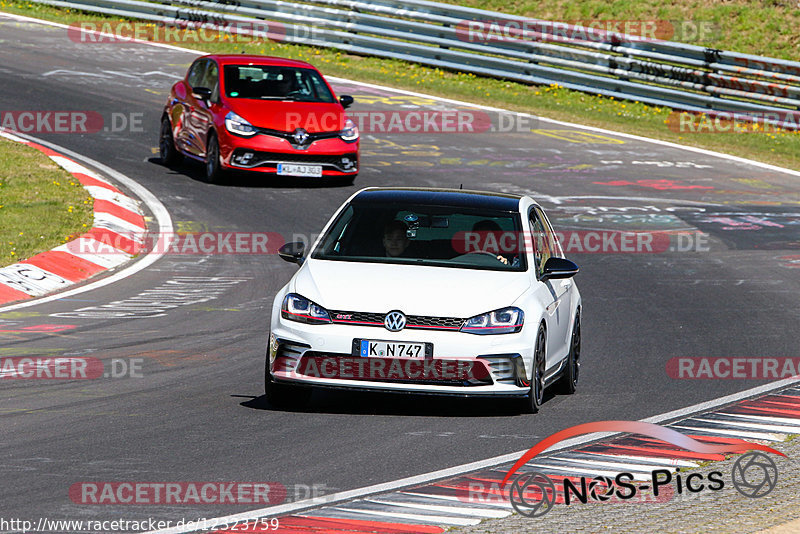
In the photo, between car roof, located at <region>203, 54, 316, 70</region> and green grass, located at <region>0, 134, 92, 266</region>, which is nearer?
green grass, located at <region>0, 134, 92, 266</region>

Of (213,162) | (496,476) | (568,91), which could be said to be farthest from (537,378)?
(568,91)

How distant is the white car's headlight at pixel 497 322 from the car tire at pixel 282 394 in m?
1.17

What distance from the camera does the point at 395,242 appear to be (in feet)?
32.4

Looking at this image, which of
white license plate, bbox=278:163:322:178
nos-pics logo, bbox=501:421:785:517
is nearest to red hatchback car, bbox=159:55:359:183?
white license plate, bbox=278:163:322:178

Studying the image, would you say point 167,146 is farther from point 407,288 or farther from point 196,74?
point 407,288

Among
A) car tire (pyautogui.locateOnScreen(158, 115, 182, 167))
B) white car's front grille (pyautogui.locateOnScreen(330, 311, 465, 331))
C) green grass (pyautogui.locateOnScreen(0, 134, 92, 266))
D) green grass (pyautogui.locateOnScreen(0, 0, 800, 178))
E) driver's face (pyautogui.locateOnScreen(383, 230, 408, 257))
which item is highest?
driver's face (pyautogui.locateOnScreen(383, 230, 408, 257))

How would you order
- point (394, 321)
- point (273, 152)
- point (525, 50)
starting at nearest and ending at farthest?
point (394, 321) → point (273, 152) → point (525, 50)

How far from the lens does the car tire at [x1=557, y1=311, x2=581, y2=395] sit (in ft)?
33.2

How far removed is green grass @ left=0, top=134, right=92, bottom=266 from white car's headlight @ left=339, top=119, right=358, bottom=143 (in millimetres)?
3715

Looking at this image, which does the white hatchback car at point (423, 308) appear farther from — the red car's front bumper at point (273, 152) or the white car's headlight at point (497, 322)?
the red car's front bumper at point (273, 152)

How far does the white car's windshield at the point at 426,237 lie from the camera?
32.1 feet

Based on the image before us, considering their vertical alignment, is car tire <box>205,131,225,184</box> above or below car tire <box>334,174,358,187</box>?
Answer: above

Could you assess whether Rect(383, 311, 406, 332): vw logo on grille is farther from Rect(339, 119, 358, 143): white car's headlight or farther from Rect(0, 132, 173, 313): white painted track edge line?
Rect(339, 119, 358, 143): white car's headlight

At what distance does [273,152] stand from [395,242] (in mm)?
9296
